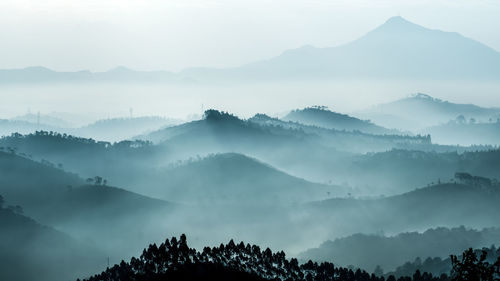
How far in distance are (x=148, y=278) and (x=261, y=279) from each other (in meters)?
30.5

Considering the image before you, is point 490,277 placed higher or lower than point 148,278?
lower

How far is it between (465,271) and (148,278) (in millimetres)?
135140

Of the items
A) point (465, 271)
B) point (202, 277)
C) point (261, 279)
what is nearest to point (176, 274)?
point (202, 277)

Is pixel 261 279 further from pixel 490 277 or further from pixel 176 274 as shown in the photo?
pixel 490 277

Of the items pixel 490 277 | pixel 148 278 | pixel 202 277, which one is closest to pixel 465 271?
pixel 490 277

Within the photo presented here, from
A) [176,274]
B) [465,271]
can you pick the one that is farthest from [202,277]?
[465,271]

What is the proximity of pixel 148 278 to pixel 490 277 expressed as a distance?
13757 centimetres

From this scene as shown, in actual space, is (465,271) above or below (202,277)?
below

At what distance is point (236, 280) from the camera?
637ft

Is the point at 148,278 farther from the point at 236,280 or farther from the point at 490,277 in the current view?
the point at 490,277

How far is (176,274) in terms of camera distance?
193375 millimetres

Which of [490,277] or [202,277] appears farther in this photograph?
[202,277]

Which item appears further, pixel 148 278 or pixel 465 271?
pixel 148 278

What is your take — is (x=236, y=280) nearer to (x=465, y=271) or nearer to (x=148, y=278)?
(x=148, y=278)
